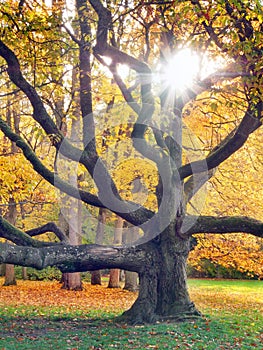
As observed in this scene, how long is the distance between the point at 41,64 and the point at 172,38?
3515 millimetres

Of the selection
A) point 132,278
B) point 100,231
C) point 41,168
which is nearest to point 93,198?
point 41,168

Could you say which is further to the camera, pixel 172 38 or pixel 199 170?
pixel 199 170

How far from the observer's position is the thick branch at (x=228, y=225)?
10688mm

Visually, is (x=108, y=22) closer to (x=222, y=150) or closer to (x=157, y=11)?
(x=157, y=11)

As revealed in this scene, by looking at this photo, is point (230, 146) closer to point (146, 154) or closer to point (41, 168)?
point (146, 154)

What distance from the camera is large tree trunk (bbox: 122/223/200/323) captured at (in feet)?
33.6

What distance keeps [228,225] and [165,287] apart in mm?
2263

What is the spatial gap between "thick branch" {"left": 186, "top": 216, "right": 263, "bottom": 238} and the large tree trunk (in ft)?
2.02

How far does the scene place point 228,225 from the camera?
10844mm

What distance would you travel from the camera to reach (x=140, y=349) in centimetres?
713

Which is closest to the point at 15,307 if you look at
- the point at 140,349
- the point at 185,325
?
the point at 185,325

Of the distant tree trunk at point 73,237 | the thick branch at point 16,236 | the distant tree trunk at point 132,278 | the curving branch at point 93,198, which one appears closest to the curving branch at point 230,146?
the curving branch at point 93,198

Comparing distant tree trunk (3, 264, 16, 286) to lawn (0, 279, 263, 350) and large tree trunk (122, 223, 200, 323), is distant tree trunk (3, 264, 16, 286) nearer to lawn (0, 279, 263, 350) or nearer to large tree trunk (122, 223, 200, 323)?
lawn (0, 279, 263, 350)

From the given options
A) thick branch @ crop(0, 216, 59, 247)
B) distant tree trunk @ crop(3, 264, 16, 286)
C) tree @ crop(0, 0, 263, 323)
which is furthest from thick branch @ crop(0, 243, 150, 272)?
distant tree trunk @ crop(3, 264, 16, 286)
